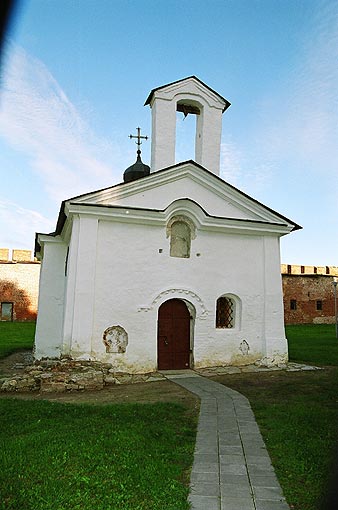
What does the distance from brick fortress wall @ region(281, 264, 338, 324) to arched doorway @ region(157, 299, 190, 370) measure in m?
21.1

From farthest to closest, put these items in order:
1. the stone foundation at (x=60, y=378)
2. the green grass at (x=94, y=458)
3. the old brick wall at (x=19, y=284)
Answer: the old brick wall at (x=19, y=284), the stone foundation at (x=60, y=378), the green grass at (x=94, y=458)

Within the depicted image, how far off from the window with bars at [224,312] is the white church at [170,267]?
0.10 ft

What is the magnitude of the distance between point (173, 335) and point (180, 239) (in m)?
2.75

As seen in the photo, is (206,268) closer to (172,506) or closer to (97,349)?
(97,349)

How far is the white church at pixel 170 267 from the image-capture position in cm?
1198

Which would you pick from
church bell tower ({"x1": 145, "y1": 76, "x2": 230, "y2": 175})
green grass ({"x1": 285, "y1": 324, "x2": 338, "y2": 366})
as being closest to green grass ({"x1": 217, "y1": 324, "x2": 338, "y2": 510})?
green grass ({"x1": 285, "y1": 324, "x2": 338, "y2": 366})

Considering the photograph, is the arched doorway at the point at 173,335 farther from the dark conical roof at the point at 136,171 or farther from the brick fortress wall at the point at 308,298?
the brick fortress wall at the point at 308,298

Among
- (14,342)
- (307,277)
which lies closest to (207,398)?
(14,342)

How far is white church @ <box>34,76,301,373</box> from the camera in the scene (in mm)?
11977

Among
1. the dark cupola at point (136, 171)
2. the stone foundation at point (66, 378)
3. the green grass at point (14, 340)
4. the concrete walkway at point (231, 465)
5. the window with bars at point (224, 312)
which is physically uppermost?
the dark cupola at point (136, 171)

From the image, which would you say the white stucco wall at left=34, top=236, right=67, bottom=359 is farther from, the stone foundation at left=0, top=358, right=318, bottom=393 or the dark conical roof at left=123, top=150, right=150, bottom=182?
the dark conical roof at left=123, top=150, right=150, bottom=182

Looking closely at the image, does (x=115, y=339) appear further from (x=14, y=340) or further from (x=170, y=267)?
(x=14, y=340)

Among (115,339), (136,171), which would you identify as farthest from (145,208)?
(136,171)

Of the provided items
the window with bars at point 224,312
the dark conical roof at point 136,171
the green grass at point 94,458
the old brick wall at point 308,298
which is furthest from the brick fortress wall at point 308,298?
the green grass at point 94,458
